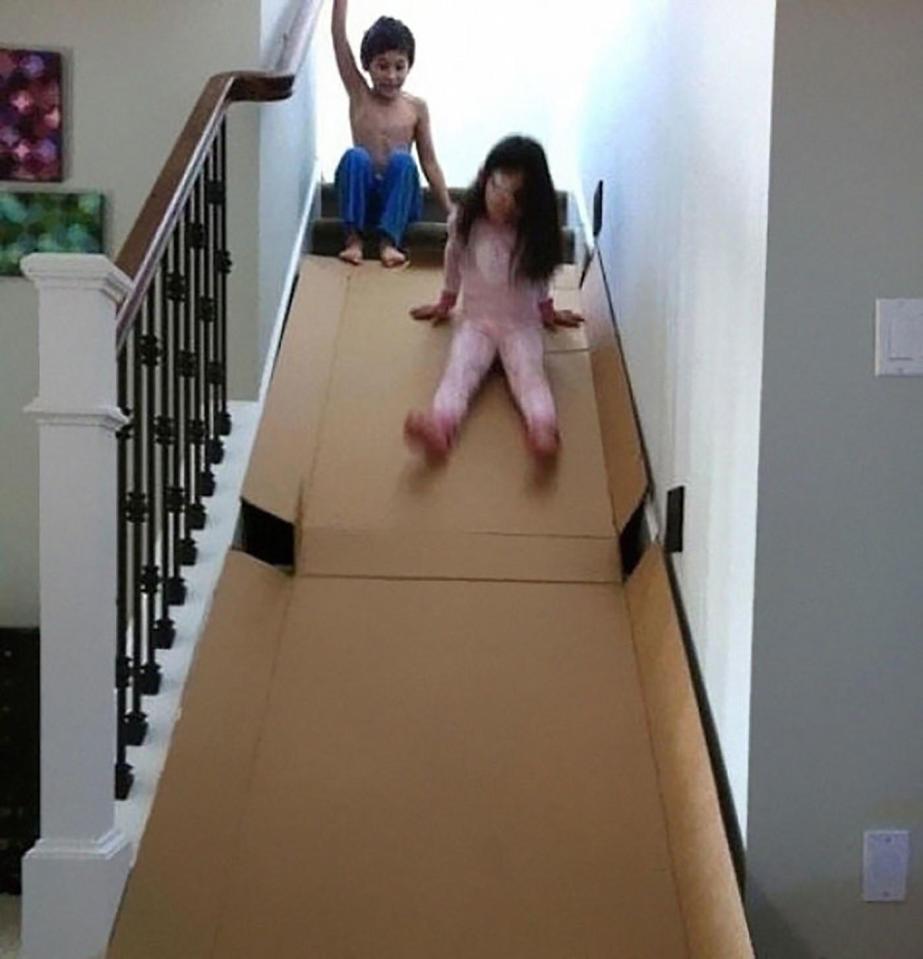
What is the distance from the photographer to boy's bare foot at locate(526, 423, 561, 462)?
317 centimetres

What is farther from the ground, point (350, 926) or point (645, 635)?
point (645, 635)

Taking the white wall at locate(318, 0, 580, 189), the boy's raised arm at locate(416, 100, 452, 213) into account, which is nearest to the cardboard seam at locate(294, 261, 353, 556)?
the boy's raised arm at locate(416, 100, 452, 213)

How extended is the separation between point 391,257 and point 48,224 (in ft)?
3.04

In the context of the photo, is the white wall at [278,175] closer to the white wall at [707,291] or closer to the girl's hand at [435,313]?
the girl's hand at [435,313]

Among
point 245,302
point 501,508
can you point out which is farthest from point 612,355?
A: point 245,302

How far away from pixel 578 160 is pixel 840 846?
3158mm

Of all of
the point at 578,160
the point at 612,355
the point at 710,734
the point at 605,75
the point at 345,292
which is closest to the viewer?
the point at 710,734

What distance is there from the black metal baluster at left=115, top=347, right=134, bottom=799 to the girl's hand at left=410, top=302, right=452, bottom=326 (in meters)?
1.30

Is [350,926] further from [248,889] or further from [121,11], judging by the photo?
[121,11]

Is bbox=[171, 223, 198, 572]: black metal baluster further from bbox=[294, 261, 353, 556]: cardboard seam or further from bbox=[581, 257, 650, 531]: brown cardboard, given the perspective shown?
bbox=[581, 257, 650, 531]: brown cardboard

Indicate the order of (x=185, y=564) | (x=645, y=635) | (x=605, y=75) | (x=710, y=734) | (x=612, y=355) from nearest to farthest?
(x=710, y=734)
(x=645, y=635)
(x=185, y=564)
(x=612, y=355)
(x=605, y=75)

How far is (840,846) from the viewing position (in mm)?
2199

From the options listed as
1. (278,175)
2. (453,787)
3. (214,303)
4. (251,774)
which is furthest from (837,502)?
(278,175)

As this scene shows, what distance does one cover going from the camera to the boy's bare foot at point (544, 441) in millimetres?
3172
